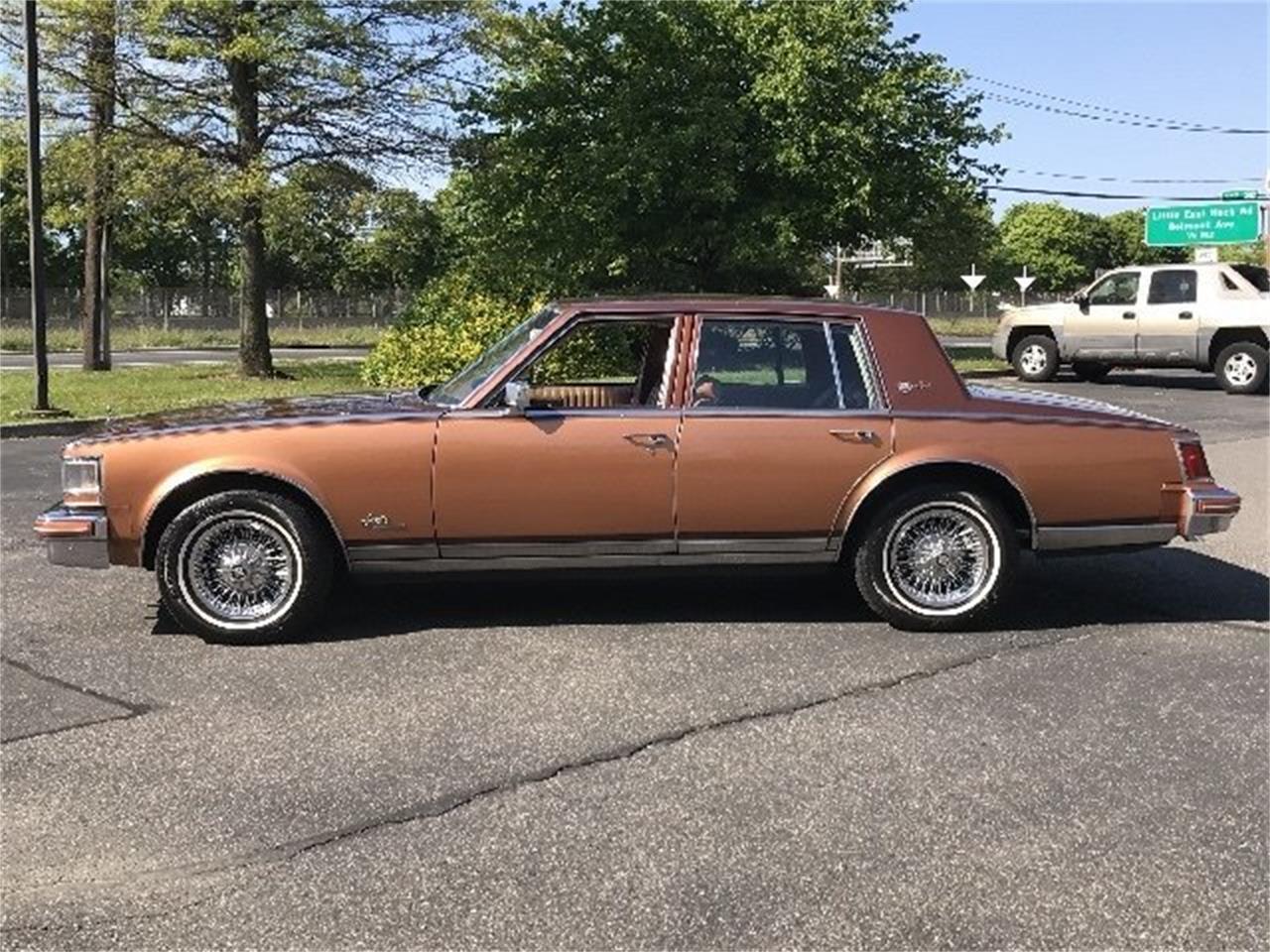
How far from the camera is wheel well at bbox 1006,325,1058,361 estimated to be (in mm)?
21125

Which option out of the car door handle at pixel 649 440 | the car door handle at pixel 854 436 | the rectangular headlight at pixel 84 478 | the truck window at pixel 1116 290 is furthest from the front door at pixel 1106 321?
the rectangular headlight at pixel 84 478

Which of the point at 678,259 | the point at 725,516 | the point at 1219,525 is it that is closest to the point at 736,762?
the point at 725,516

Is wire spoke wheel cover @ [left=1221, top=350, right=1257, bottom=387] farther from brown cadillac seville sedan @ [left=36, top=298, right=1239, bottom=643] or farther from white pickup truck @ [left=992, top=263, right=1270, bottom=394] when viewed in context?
brown cadillac seville sedan @ [left=36, top=298, right=1239, bottom=643]

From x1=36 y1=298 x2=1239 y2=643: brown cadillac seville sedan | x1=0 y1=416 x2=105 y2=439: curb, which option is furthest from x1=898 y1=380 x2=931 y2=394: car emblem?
x1=0 y1=416 x2=105 y2=439: curb

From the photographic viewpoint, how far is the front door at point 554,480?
17.8 feet

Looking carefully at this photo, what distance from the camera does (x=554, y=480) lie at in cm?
545

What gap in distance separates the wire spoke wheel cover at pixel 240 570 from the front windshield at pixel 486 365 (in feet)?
3.07

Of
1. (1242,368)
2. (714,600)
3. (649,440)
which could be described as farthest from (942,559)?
(1242,368)

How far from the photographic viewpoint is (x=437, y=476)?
542cm

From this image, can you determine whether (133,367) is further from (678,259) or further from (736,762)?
(736,762)

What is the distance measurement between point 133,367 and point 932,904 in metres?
23.8

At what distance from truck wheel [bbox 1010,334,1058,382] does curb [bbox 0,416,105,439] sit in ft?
47.2

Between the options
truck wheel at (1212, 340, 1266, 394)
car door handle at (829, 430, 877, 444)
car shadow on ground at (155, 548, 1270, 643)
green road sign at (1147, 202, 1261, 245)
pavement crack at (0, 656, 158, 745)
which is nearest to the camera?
pavement crack at (0, 656, 158, 745)

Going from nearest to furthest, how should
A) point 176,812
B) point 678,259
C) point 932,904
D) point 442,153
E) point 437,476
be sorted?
point 932,904, point 176,812, point 437,476, point 442,153, point 678,259
